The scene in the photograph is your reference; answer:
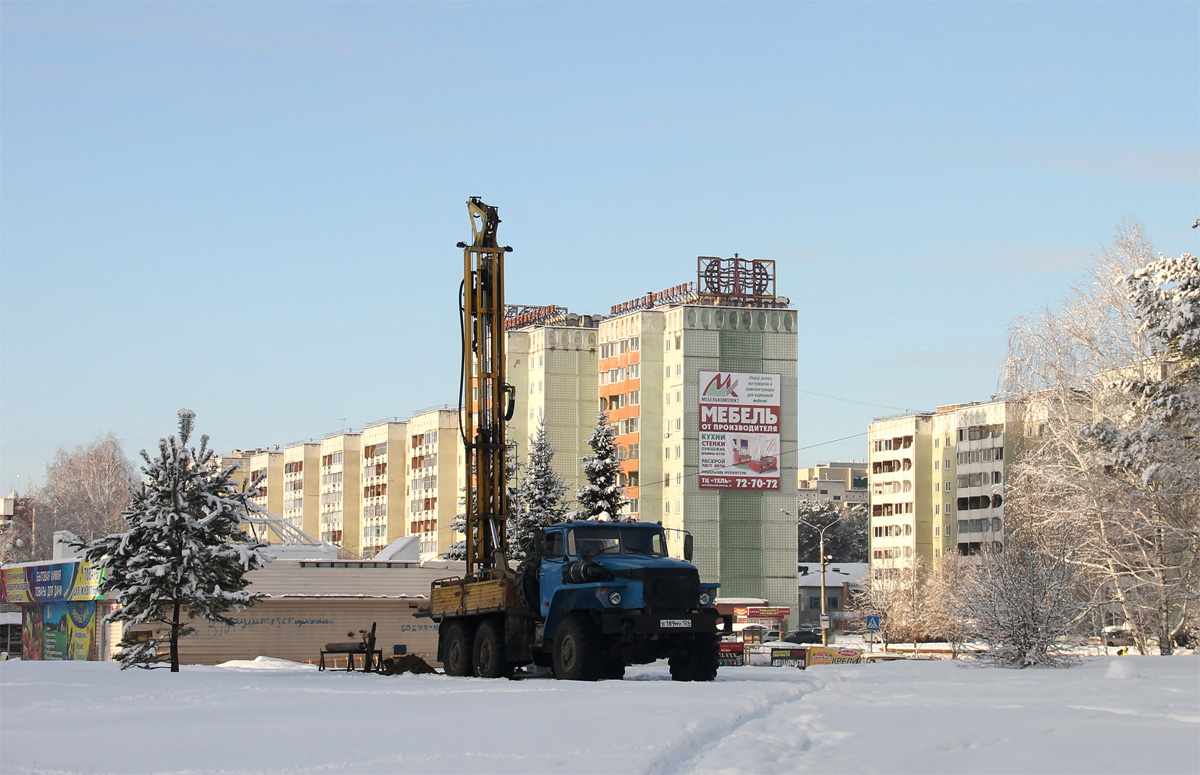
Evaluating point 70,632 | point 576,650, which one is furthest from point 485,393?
point 70,632

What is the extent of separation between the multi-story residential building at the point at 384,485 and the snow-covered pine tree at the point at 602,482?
3462 inches

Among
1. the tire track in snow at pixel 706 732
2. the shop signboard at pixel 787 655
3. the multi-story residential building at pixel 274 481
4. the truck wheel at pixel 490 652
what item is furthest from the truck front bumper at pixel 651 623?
the multi-story residential building at pixel 274 481

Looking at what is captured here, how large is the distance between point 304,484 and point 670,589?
15084cm

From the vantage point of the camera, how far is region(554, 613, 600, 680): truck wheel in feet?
77.3

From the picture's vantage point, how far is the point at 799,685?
20.8 m

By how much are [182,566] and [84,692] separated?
11181 mm

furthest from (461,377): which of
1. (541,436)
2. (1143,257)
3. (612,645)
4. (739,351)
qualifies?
(739,351)

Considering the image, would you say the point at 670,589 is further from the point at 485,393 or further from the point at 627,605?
the point at 485,393

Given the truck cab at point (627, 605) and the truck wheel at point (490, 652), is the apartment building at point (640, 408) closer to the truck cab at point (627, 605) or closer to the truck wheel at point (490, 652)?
the truck wheel at point (490, 652)

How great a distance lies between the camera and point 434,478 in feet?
463

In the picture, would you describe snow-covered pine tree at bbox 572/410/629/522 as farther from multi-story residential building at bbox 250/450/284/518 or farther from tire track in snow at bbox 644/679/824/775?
multi-story residential building at bbox 250/450/284/518

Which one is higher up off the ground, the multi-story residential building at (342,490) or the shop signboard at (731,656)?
the multi-story residential building at (342,490)

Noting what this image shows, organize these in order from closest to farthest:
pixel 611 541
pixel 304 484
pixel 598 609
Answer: pixel 598 609
pixel 611 541
pixel 304 484

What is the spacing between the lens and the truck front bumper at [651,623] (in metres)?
23.5
